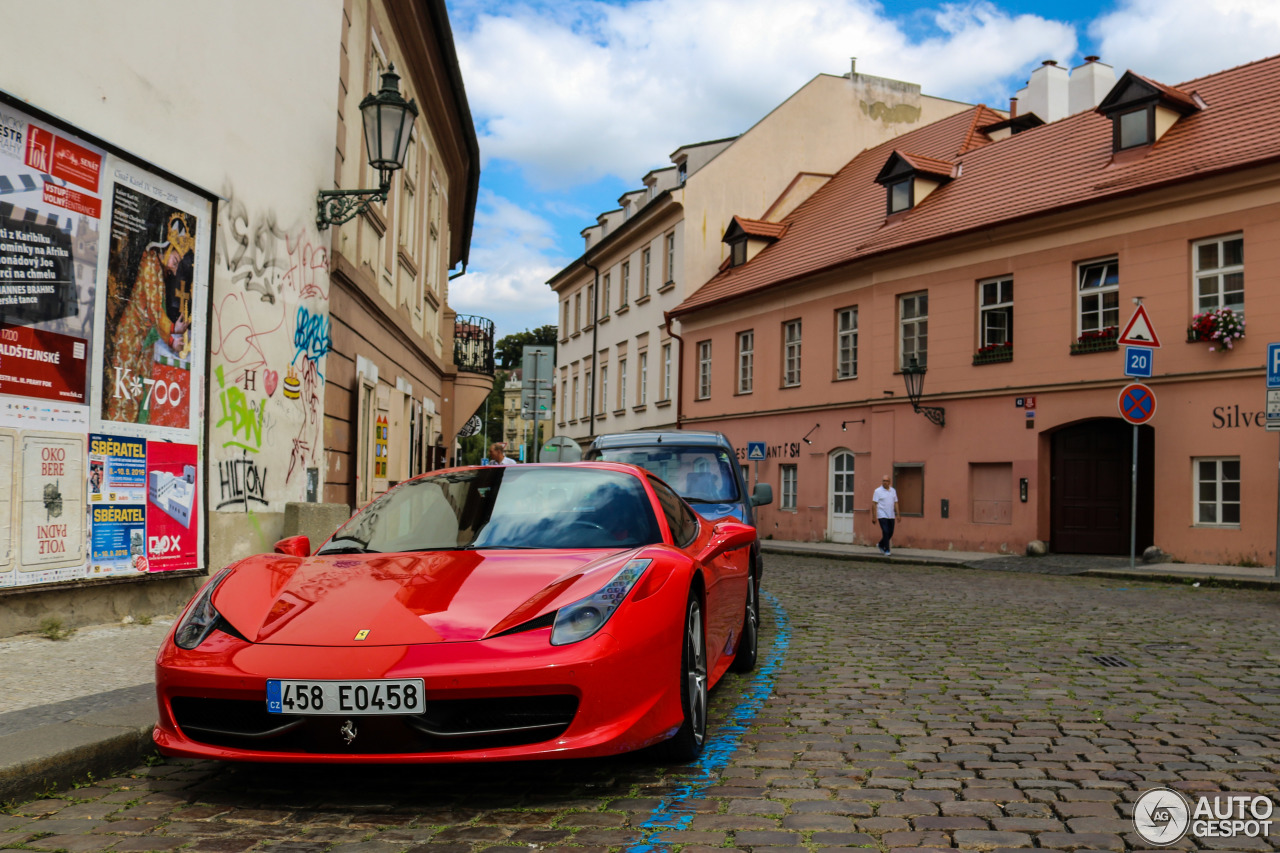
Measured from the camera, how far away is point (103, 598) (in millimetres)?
7703

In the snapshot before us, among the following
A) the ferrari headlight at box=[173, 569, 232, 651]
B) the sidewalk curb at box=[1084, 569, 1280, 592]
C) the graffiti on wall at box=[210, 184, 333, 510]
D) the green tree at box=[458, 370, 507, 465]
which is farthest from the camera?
the green tree at box=[458, 370, 507, 465]

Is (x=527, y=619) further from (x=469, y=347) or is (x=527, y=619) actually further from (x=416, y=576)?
(x=469, y=347)

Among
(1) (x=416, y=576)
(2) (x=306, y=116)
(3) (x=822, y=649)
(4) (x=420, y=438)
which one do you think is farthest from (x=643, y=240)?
(1) (x=416, y=576)

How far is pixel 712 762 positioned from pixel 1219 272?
1700cm

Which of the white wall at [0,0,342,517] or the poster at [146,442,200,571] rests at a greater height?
the white wall at [0,0,342,517]

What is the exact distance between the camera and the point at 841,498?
27.0m

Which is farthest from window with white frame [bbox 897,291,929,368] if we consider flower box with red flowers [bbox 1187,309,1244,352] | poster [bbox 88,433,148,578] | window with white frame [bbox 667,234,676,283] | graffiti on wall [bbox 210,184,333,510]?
poster [bbox 88,433,148,578]

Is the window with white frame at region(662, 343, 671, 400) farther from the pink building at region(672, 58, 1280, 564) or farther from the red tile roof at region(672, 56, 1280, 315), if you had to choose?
the pink building at region(672, 58, 1280, 564)

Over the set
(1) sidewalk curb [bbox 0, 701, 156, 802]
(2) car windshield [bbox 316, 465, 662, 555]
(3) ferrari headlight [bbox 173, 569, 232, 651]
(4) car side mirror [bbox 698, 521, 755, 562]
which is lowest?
(1) sidewalk curb [bbox 0, 701, 156, 802]

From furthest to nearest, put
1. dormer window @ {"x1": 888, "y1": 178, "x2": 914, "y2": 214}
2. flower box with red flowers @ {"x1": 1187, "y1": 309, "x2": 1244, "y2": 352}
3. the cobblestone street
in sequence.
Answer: dormer window @ {"x1": 888, "y1": 178, "x2": 914, "y2": 214}, flower box with red flowers @ {"x1": 1187, "y1": 309, "x2": 1244, "y2": 352}, the cobblestone street

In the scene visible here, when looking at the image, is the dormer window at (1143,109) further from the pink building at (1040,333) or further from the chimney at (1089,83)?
the chimney at (1089,83)

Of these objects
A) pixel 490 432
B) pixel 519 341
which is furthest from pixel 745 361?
pixel 490 432

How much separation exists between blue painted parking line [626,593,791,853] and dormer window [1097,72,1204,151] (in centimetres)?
1715

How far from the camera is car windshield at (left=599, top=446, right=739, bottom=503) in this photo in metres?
11.0
